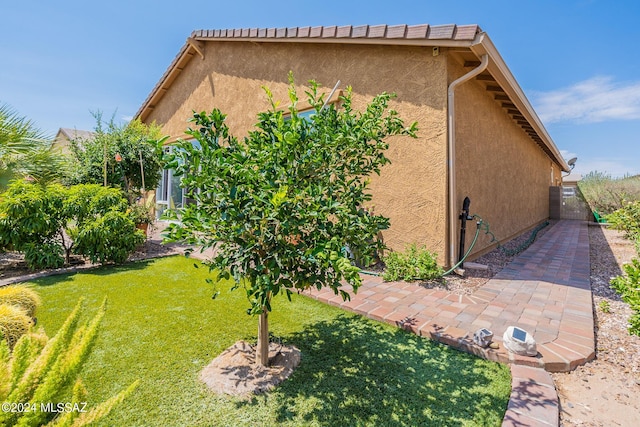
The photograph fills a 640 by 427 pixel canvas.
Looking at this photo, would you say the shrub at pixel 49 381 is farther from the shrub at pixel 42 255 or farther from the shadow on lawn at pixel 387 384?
the shrub at pixel 42 255

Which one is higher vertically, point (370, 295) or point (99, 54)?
point (99, 54)

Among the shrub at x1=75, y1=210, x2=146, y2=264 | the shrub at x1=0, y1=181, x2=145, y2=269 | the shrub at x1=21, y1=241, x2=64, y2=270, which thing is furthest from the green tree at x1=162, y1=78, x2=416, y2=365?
the shrub at x1=21, y1=241, x2=64, y2=270

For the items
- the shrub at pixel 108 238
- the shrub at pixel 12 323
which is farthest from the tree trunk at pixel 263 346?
the shrub at pixel 108 238

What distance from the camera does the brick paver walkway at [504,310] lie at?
3.53 metres

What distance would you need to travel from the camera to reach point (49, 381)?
1.50m

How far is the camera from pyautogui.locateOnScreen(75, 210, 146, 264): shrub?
6.70 meters

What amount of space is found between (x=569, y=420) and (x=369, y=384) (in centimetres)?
169

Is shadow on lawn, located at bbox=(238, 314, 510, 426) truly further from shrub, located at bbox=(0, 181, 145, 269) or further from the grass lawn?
shrub, located at bbox=(0, 181, 145, 269)

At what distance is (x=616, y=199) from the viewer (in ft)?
58.3

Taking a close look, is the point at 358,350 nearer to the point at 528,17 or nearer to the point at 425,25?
the point at 425,25

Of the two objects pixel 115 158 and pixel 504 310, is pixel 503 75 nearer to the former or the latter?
pixel 504 310

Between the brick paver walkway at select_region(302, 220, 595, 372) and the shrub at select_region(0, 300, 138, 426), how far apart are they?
357 centimetres

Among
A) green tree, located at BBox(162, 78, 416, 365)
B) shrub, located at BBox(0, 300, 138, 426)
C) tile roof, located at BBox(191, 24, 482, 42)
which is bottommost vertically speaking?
shrub, located at BBox(0, 300, 138, 426)

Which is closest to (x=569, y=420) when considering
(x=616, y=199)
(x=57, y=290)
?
(x=57, y=290)
